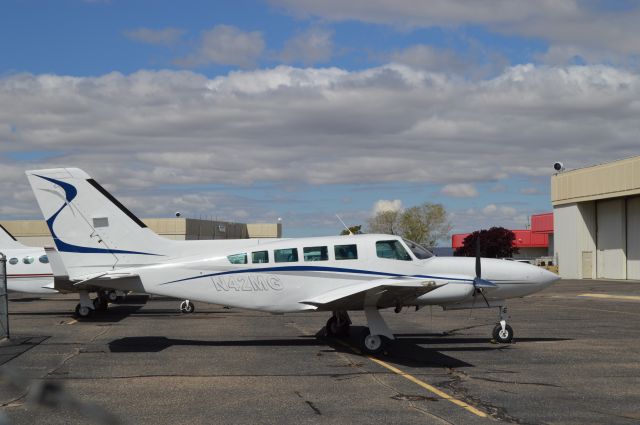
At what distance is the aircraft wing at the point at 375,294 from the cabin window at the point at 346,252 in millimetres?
651

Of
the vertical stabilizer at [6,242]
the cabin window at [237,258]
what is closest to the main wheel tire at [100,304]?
the vertical stabilizer at [6,242]

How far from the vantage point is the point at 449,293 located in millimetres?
15750

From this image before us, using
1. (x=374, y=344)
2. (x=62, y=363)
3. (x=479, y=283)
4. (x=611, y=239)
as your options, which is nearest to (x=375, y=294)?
(x=374, y=344)

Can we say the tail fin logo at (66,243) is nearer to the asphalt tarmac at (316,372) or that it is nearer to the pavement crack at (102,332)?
the asphalt tarmac at (316,372)

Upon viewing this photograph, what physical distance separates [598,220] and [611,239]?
266cm

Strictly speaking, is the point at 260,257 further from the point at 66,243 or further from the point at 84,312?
the point at 84,312

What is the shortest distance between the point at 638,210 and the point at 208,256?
4859cm

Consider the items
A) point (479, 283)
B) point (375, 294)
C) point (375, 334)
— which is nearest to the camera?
point (375, 294)

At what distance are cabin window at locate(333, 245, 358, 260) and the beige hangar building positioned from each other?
44.3 m

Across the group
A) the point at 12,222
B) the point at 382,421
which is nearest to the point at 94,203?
the point at 382,421

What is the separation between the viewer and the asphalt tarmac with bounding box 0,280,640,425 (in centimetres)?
930

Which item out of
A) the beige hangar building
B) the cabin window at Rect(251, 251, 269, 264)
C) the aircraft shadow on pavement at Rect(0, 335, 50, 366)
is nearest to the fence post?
the aircraft shadow on pavement at Rect(0, 335, 50, 366)

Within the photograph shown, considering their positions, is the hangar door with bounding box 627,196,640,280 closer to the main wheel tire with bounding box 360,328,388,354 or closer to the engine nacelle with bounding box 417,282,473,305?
the engine nacelle with bounding box 417,282,473,305

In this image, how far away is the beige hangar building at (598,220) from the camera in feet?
187
